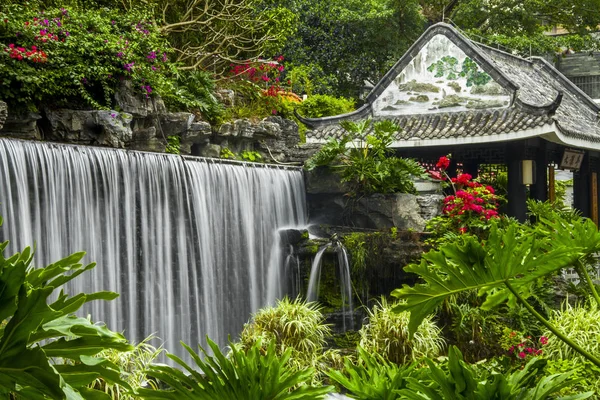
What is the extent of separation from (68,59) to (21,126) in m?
1.25

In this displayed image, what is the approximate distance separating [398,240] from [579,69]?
1944 cm

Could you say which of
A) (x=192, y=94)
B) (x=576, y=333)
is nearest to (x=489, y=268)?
(x=576, y=333)

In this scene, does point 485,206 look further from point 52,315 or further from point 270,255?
point 52,315

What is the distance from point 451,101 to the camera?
14805mm

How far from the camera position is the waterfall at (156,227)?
9.52 m

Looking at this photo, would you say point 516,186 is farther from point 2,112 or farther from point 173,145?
point 2,112

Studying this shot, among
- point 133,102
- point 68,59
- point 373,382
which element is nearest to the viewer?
point 373,382

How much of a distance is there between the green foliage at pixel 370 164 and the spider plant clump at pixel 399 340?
3296 mm

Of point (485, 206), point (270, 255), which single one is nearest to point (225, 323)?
point (270, 255)

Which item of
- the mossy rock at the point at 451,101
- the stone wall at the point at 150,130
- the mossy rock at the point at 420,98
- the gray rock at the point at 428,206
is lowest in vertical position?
the gray rock at the point at 428,206

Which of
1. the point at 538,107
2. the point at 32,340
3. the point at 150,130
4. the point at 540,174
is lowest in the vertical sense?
the point at 32,340

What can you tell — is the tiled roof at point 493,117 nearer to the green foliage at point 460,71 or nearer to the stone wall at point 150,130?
the green foliage at point 460,71

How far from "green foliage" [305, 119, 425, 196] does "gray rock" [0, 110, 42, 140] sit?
488 cm

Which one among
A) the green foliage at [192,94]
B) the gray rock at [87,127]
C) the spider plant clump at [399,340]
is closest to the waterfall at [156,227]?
the gray rock at [87,127]
